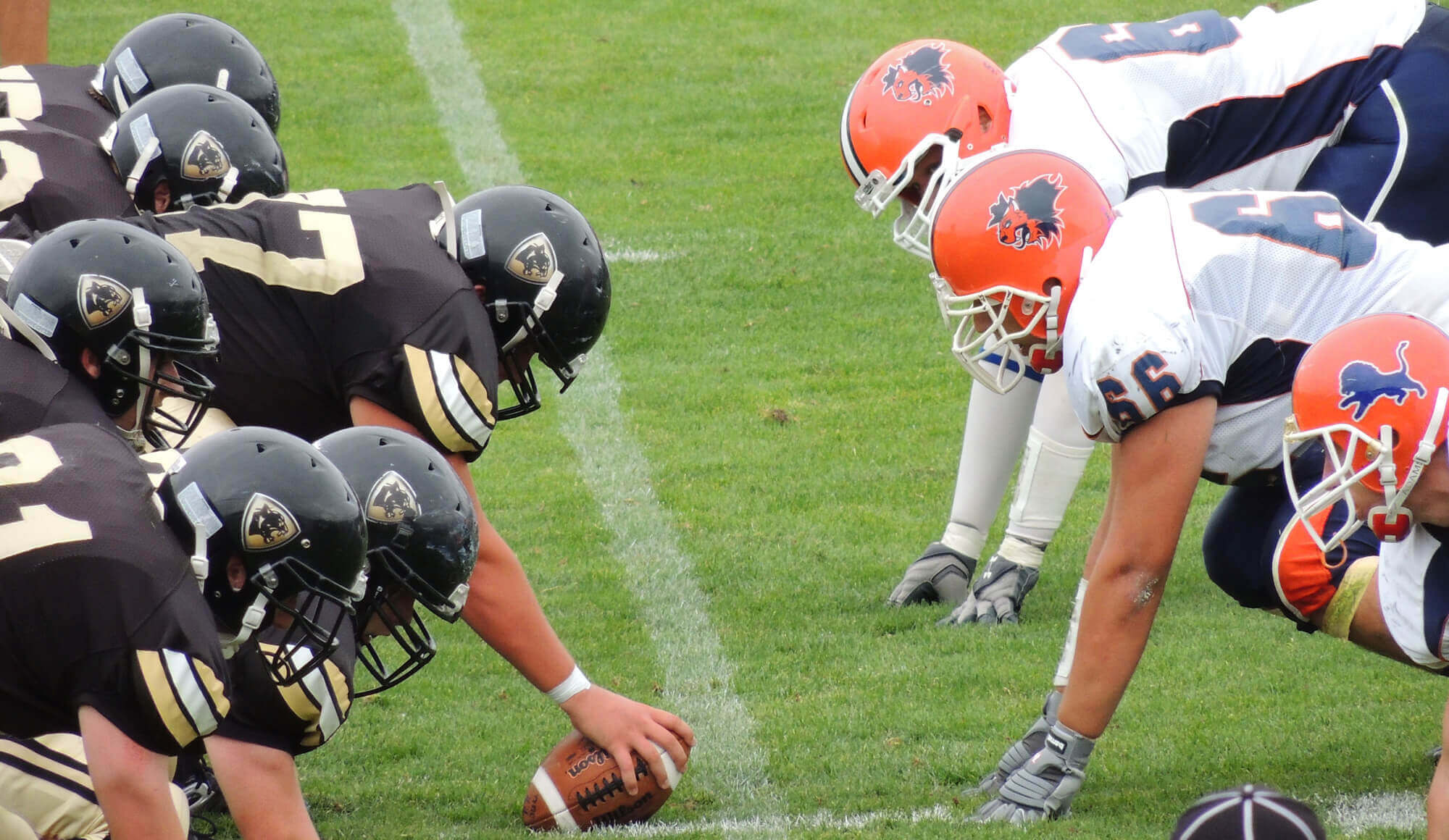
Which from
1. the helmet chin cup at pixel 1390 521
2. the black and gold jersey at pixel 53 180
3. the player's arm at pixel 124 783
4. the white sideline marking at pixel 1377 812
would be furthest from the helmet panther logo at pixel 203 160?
A: the white sideline marking at pixel 1377 812

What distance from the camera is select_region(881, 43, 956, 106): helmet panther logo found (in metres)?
4.11

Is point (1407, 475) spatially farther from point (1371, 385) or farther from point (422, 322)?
point (422, 322)

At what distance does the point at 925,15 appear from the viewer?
1049 centimetres

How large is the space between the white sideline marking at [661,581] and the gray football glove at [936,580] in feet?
1.89

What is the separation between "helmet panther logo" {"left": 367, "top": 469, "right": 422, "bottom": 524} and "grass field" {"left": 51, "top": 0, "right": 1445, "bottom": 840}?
86 centimetres

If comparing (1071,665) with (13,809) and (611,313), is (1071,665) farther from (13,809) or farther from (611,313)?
(611,313)

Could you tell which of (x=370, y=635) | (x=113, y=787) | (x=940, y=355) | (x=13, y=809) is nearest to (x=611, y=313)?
(x=940, y=355)

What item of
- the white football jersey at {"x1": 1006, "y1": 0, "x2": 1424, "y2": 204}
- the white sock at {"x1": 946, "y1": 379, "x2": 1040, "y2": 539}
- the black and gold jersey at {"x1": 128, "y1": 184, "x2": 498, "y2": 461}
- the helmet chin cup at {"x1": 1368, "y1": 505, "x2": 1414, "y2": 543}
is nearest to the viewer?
the helmet chin cup at {"x1": 1368, "y1": 505, "x2": 1414, "y2": 543}

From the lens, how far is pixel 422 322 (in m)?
3.41

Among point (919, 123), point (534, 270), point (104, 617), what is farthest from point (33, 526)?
point (919, 123)

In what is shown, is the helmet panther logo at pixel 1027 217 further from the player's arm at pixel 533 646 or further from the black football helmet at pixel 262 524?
the black football helmet at pixel 262 524

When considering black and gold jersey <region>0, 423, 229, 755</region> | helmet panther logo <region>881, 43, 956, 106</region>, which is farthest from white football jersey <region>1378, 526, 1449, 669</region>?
black and gold jersey <region>0, 423, 229, 755</region>

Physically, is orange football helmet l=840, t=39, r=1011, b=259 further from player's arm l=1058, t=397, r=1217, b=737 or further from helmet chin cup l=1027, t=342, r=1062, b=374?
player's arm l=1058, t=397, r=1217, b=737

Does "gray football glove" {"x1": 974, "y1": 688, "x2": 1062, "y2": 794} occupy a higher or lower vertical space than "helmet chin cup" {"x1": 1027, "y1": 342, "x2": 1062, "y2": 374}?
lower
